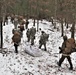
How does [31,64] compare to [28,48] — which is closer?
[31,64]

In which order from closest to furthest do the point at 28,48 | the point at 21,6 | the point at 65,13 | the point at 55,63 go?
the point at 55,63 → the point at 28,48 → the point at 65,13 → the point at 21,6

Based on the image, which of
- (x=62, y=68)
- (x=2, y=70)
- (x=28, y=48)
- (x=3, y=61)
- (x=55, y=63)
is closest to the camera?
(x=2, y=70)

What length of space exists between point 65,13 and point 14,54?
96.6ft

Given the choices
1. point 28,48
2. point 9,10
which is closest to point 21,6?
point 9,10

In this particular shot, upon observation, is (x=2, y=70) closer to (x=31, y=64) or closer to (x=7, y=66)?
(x=7, y=66)

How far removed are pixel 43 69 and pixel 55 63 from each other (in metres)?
2.06

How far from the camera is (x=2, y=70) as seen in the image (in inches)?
490

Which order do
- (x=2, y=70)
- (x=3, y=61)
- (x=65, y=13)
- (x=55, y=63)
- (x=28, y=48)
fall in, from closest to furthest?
(x=2, y=70), (x=3, y=61), (x=55, y=63), (x=28, y=48), (x=65, y=13)

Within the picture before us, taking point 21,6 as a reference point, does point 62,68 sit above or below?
below

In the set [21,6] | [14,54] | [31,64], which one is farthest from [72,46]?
[21,6]

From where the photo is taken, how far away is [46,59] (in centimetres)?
1673

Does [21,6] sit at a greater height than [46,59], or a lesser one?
greater

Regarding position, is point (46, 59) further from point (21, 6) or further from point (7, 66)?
point (21, 6)

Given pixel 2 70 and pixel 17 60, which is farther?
pixel 17 60
